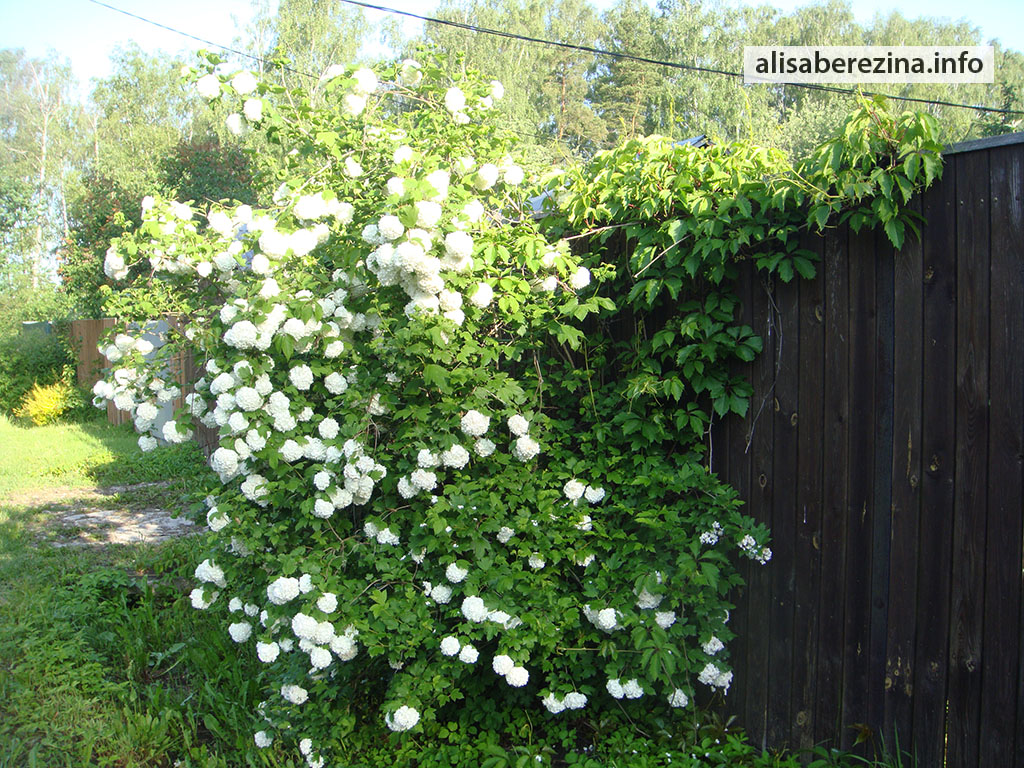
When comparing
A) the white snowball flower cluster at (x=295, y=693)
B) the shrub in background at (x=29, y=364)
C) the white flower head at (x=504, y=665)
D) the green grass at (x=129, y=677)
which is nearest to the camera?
the white flower head at (x=504, y=665)

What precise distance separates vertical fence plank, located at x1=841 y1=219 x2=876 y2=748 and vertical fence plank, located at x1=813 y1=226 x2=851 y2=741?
0.02 m

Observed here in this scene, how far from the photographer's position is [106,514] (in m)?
6.34

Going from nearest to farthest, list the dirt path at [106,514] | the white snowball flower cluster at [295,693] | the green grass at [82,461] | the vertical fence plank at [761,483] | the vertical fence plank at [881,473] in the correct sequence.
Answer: the vertical fence plank at [881,473] → the vertical fence plank at [761,483] → the white snowball flower cluster at [295,693] → the dirt path at [106,514] → the green grass at [82,461]

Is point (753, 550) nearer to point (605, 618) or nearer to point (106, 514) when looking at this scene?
point (605, 618)

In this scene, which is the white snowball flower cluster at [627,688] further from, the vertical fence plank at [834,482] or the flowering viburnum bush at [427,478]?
the vertical fence plank at [834,482]

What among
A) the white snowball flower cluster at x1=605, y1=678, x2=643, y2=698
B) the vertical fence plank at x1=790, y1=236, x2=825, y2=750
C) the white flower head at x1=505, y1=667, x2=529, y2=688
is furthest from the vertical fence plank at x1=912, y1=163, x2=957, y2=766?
the white flower head at x1=505, y1=667, x2=529, y2=688

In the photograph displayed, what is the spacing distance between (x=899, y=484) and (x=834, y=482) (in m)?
0.20

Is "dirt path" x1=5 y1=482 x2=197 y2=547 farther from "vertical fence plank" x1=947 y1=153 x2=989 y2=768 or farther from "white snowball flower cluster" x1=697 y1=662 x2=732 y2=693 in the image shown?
"vertical fence plank" x1=947 y1=153 x2=989 y2=768

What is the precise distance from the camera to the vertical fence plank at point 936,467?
6.84 ft

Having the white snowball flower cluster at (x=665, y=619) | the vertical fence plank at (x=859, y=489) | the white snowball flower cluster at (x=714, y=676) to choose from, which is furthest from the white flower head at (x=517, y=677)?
the vertical fence plank at (x=859, y=489)

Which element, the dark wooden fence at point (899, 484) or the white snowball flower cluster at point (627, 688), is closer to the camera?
the dark wooden fence at point (899, 484)

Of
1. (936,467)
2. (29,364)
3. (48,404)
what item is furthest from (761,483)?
(29,364)

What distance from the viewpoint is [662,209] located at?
8.70ft

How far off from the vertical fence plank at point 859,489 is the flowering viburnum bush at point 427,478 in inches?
11.7
